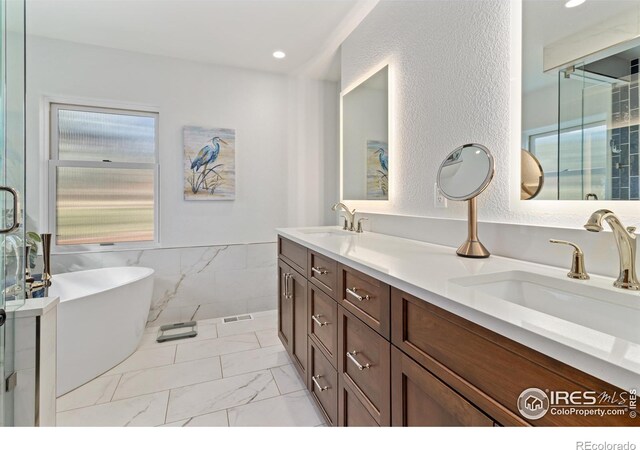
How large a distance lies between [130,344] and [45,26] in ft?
8.54

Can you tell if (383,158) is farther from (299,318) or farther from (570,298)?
(570,298)

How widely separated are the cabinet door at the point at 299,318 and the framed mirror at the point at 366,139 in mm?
829

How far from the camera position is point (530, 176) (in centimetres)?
114

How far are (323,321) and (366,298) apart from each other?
457 millimetres

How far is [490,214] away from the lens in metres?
1.27

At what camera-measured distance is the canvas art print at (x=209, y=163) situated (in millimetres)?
2869

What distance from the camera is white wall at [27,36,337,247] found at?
2469mm

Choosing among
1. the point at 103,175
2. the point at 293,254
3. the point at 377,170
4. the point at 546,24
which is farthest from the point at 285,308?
the point at 103,175

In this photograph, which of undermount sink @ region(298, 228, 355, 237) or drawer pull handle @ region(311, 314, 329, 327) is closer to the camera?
drawer pull handle @ region(311, 314, 329, 327)

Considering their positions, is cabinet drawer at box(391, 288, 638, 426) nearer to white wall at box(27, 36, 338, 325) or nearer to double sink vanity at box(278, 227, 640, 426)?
double sink vanity at box(278, 227, 640, 426)

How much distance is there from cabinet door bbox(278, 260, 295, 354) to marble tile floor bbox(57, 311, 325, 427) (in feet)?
0.69

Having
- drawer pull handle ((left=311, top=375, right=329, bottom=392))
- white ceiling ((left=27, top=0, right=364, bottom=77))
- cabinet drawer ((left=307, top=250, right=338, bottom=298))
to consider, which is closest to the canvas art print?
white ceiling ((left=27, top=0, right=364, bottom=77))
